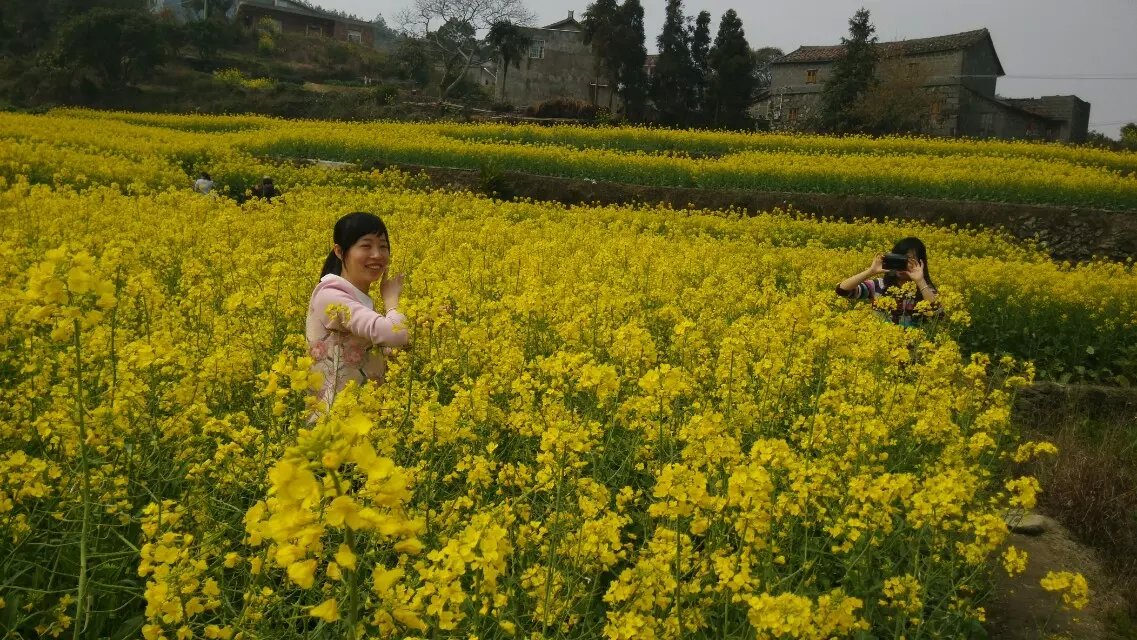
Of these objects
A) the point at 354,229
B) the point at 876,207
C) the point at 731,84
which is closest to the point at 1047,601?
the point at 354,229

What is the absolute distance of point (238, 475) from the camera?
2621 mm

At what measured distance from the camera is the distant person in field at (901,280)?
5.82 m

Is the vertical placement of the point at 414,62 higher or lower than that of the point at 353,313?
higher

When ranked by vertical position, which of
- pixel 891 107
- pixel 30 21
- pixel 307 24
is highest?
pixel 307 24

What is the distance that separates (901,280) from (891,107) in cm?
3230

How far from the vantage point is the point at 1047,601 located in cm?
339

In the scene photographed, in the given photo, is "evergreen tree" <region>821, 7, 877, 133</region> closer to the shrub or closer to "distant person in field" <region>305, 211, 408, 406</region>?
the shrub

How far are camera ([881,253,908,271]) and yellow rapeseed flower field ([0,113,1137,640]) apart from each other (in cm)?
43

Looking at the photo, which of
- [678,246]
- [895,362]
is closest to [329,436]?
[895,362]

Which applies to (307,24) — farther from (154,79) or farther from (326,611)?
(326,611)

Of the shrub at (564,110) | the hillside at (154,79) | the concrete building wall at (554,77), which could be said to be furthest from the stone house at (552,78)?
the shrub at (564,110)

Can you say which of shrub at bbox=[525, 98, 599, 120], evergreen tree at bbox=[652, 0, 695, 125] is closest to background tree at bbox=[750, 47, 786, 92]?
evergreen tree at bbox=[652, 0, 695, 125]

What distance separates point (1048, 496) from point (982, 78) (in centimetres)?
4558

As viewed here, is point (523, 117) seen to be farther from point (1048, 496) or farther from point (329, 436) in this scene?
point (329, 436)
